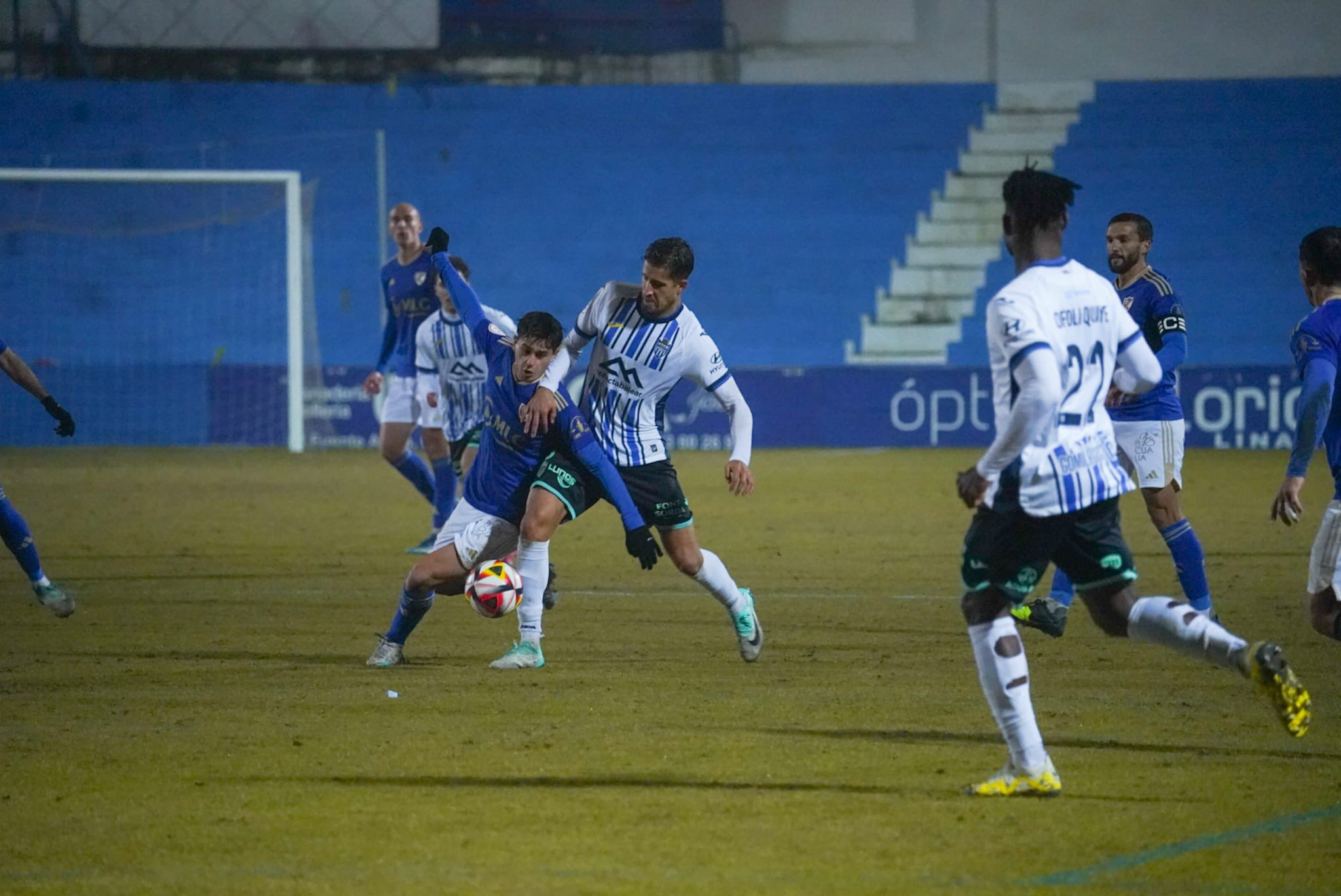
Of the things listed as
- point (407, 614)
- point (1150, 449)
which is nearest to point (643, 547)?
point (407, 614)

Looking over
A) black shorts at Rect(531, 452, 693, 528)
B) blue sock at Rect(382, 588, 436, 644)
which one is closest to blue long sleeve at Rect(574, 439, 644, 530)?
black shorts at Rect(531, 452, 693, 528)

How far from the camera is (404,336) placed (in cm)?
1323

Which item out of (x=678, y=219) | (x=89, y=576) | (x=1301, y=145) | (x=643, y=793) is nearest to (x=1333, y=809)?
(x=643, y=793)

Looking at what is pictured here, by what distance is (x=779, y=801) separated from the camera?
5.24m

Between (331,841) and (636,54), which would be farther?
(636,54)

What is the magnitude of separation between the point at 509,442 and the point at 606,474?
58cm

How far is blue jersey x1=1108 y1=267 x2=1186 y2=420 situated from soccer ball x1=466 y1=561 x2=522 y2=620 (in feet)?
11.0

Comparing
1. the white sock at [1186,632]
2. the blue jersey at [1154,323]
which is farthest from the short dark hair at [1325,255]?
the blue jersey at [1154,323]

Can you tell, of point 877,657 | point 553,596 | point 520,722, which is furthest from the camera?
point 553,596

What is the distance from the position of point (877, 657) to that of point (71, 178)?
16.0 meters

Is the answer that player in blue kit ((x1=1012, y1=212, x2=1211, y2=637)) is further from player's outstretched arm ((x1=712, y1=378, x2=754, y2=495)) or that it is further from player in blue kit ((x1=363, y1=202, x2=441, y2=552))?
player in blue kit ((x1=363, y1=202, x2=441, y2=552))

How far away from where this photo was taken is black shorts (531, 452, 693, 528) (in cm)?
758

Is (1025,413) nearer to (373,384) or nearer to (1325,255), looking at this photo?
(1325,255)

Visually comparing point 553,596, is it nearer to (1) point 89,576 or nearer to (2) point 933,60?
(1) point 89,576
